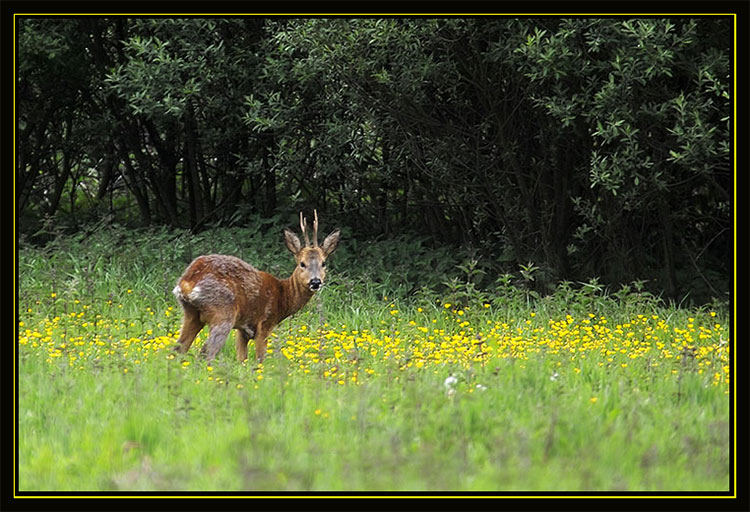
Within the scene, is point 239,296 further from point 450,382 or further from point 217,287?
point 450,382

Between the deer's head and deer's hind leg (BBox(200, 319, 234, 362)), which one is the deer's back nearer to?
deer's hind leg (BBox(200, 319, 234, 362))

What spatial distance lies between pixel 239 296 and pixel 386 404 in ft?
7.74

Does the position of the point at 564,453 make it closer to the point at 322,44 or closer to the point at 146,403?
the point at 146,403

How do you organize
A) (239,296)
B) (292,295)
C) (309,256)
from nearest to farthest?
(239,296), (309,256), (292,295)

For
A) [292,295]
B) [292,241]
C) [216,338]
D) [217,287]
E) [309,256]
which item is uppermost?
[292,241]

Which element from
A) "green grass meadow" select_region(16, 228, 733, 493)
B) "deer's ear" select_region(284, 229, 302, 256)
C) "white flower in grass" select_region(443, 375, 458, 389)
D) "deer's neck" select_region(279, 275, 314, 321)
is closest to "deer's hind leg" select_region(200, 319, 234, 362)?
"green grass meadow" select_region(16, 228, 733, 493)

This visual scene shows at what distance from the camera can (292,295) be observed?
8.45m

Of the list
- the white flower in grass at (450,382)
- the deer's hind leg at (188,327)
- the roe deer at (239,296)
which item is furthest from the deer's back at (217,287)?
the white flower in grass at (450,382)

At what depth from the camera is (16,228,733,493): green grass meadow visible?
4.94 metres

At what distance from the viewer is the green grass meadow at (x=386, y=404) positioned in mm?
4938

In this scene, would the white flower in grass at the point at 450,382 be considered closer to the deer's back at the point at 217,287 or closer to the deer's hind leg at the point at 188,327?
the deer's back at the point at 217,287

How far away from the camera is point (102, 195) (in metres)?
16.7

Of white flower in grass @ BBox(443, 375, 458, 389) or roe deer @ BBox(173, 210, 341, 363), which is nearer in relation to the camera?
white flower in grass @ BBox(443, 375, 458, 389)

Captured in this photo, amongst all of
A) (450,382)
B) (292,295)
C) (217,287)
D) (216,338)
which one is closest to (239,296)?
(217,287)
